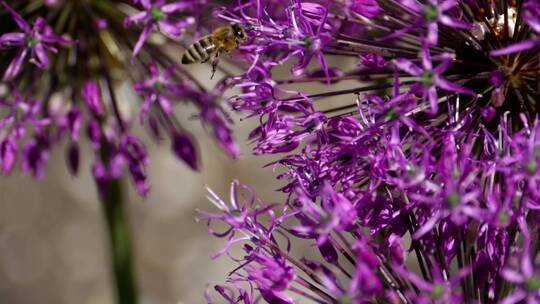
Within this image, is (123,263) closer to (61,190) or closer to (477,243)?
(477,243)

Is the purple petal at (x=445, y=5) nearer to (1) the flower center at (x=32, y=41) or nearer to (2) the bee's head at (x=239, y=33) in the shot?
(2) the bee's head at (x=239, y=33)

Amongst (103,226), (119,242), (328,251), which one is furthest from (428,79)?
(103,226)

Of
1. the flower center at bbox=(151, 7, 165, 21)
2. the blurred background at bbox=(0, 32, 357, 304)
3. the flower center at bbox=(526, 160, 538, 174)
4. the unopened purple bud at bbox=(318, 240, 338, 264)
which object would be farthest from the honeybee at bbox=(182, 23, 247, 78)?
the blurred background at bbox=(0, 32, 357, 304)

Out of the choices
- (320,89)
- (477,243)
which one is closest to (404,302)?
(477,243)

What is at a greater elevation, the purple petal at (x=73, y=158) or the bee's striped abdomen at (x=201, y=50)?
the bee's striped abdomen at (x=201, y=50)

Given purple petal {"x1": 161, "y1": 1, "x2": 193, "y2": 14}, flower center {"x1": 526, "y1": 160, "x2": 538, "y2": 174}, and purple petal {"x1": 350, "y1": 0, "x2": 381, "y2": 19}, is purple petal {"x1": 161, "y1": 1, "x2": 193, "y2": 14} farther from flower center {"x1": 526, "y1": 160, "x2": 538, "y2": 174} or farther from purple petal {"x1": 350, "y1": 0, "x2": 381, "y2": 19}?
flower center {"x1": 526, "y1": 160, "x2": 538, "y2": 174}

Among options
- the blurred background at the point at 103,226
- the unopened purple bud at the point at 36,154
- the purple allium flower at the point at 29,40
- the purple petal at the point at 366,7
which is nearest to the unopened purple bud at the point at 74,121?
the unopened purple bud at the point at 36,154

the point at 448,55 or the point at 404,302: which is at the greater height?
the point at 448,55
